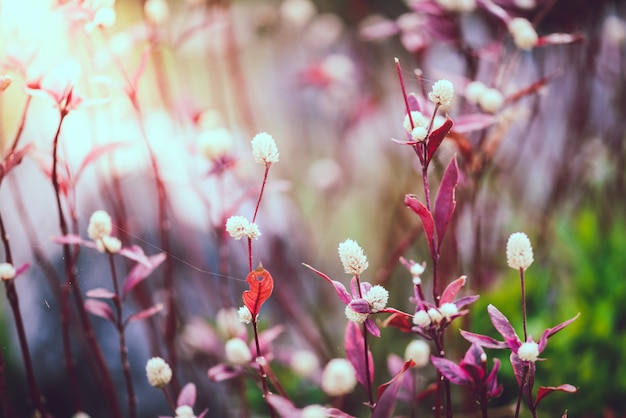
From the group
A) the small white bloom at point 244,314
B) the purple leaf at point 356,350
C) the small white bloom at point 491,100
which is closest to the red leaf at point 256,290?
the small white bloom at point 244,314

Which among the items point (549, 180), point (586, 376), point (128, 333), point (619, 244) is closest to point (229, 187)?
point (128, 333)

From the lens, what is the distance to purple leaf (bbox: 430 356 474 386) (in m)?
0.49

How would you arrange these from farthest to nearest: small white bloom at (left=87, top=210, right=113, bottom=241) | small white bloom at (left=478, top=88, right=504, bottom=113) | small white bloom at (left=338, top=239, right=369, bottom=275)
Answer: small white bloom at (left=478, top=88, right=504, bottom=113), small white bloom at (left=87, top=210, right=113, bottom=241), small white bloom at (left=338, top=239, right=369, bottom=275)

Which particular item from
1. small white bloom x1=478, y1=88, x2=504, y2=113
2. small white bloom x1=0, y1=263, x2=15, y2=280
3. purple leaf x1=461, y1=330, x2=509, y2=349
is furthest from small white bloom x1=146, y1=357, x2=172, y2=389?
small white bloom x1=478, y1=88, x2=504, y2=113

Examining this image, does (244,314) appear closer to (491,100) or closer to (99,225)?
(99,225)

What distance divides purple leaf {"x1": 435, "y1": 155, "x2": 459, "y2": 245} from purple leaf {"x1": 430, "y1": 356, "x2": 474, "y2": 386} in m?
0.09

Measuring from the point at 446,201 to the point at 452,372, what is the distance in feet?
0.45

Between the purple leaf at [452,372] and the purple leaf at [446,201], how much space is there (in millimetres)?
94

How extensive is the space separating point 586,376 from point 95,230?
0.75 metres

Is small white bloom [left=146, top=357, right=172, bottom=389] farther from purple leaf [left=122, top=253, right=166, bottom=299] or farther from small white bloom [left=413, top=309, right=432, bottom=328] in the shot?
small white bloom [left=413, top=309, right=432, bottom=328]

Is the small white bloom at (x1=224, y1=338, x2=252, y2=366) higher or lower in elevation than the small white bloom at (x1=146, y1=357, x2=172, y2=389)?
lower

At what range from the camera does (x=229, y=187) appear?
1073mm

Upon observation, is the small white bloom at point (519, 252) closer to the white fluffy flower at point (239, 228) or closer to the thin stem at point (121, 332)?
the white fluffy flower at point (239, 228)

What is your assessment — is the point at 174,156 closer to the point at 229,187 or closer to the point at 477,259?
the point at 229,187
